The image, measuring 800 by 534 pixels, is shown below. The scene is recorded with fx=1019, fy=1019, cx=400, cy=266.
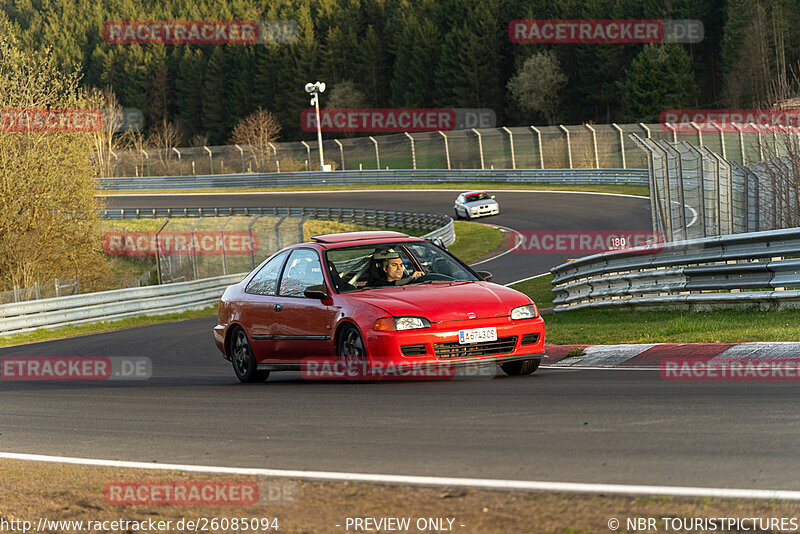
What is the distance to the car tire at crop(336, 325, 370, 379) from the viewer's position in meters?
9.21

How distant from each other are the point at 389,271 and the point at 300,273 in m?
1.01

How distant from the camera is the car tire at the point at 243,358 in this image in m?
11.0

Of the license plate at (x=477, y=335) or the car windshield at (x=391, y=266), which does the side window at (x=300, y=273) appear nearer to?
the car windshield at (x=391, y=266)

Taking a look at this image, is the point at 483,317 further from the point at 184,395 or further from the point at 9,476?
the point at 9,476

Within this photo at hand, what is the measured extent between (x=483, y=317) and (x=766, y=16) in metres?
77.6

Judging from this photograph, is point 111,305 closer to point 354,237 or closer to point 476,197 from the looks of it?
point 354,237

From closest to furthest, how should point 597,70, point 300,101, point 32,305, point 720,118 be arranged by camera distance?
point 32,305
point 720,118
point 597,70
point 300,101

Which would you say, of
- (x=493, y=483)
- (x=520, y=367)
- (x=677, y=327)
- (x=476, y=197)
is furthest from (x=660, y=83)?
(x=493, y=483)

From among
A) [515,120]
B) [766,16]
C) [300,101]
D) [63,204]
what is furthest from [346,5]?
[63,204]

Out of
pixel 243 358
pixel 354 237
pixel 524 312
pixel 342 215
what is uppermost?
pixel 354 237

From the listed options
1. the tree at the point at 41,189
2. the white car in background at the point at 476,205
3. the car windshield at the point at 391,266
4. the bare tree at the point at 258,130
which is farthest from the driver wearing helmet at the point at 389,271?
the bare tree at the point at 258,130

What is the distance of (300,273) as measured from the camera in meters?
10.6

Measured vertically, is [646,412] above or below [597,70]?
below

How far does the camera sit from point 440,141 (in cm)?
6456
